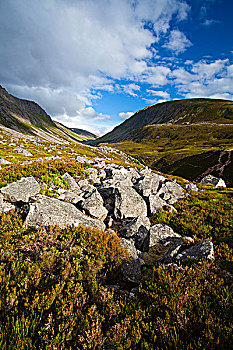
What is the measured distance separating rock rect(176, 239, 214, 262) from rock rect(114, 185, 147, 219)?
462 cm

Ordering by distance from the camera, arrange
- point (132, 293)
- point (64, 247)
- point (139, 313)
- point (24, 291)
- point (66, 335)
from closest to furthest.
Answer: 1. point (66, 335)
2. point (139, 313)
3. point (24, 291)
4. point (132, 293)
5. point (64, 247)

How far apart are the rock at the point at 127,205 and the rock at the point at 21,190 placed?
199 inches

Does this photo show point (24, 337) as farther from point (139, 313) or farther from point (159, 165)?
point (159, 165)

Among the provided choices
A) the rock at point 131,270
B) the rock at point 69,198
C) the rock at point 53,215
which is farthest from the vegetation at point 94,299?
the rock at point 69,198

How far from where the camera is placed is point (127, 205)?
9.91 metres

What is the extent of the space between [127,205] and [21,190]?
6347mm

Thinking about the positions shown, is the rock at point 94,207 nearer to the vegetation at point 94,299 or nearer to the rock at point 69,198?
the rock at point 69,198

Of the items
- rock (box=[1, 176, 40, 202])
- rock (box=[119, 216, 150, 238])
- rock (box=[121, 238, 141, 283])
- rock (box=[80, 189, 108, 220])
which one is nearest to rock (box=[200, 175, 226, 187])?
rock (box=[119, 216, 150, 238])

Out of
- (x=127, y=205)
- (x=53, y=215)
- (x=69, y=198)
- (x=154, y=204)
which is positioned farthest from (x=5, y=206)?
(x=154, y=204)

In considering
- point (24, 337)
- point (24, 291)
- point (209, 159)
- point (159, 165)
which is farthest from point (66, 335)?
point (159, 165)

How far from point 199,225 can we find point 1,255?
931 cm

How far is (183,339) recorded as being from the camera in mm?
2676

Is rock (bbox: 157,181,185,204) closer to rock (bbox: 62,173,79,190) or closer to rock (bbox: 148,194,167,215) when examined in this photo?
rock (bbox: 148,194,167,215)

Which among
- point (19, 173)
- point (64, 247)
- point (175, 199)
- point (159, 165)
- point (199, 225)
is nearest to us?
point (64, 247)
